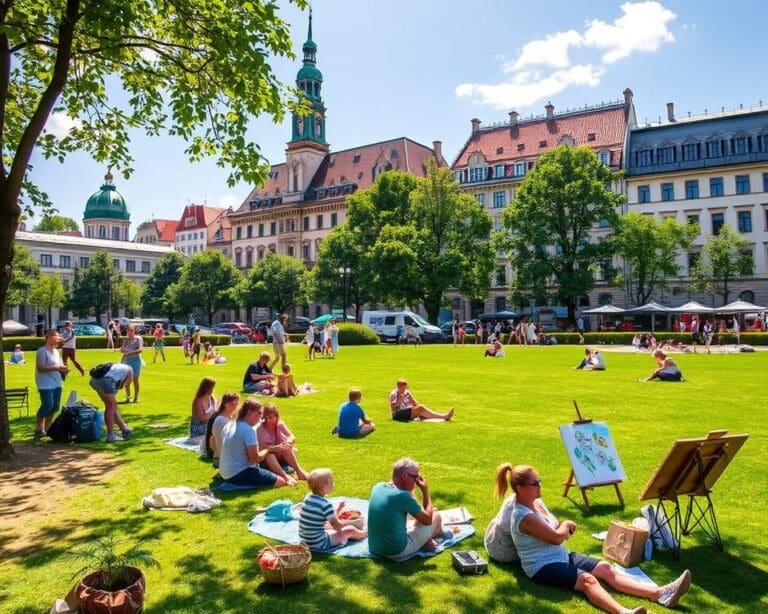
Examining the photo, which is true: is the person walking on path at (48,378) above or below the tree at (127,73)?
below

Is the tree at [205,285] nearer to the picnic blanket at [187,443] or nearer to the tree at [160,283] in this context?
the tree at [160,283]

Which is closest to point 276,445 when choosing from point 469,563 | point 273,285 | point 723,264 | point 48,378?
point 469,563

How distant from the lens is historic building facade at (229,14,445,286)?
83812 mm

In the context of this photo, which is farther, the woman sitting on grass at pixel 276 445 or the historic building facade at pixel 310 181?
the historic building facade at pixel 310 181

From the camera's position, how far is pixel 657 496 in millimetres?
6000

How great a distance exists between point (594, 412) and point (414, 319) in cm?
3732

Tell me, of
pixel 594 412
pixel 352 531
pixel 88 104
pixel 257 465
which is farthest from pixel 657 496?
pixel 88 104

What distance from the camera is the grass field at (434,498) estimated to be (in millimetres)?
5180

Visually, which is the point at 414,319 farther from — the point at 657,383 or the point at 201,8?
the point at 201,8

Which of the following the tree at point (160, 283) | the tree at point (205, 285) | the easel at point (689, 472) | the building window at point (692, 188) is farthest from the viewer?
the tree at point (160, 283)

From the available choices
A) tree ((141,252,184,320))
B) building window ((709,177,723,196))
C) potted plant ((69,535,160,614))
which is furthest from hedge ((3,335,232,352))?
building window ((709,177,723,196))

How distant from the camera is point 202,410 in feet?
36.2

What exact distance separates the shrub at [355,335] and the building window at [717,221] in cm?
3719

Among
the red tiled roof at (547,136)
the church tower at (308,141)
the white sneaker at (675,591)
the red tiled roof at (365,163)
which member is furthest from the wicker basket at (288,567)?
the church tower at (308,141)
